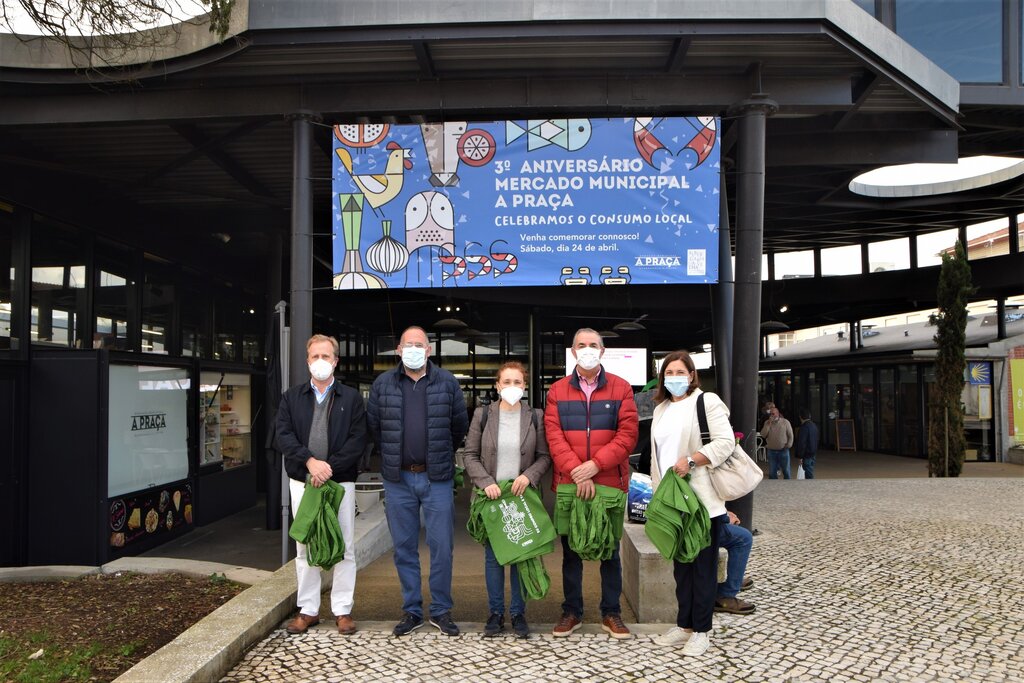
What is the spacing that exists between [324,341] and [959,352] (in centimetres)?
1305

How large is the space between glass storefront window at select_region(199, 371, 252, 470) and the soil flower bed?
354 centimetres

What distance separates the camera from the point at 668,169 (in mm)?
6359

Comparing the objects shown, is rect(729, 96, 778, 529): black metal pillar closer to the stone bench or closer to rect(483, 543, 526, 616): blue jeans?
the stone bench

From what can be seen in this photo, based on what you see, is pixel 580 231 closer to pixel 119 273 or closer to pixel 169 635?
pixel 169 635

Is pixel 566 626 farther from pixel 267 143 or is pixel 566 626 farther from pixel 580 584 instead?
pixel 267 143

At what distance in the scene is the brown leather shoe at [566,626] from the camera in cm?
434

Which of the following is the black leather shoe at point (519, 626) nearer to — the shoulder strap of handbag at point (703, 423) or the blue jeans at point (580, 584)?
the blue jeans at point (580, 584)

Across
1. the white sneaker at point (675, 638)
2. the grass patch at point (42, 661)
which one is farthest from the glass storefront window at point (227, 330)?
the white sneaker at point (675, 638)

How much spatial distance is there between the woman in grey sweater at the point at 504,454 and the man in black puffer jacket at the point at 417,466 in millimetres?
206

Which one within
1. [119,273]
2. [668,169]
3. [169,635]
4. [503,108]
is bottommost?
[169,635]

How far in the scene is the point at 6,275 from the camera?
7348mm

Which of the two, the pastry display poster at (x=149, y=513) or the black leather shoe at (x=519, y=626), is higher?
the black leather shoe at (x=519, y=626)

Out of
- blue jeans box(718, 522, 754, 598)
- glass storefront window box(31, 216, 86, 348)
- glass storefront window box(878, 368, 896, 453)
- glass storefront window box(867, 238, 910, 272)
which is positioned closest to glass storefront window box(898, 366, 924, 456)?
glass storefront window box(878, 368, 896, 453)

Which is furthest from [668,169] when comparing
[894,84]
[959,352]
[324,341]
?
[959,352]
